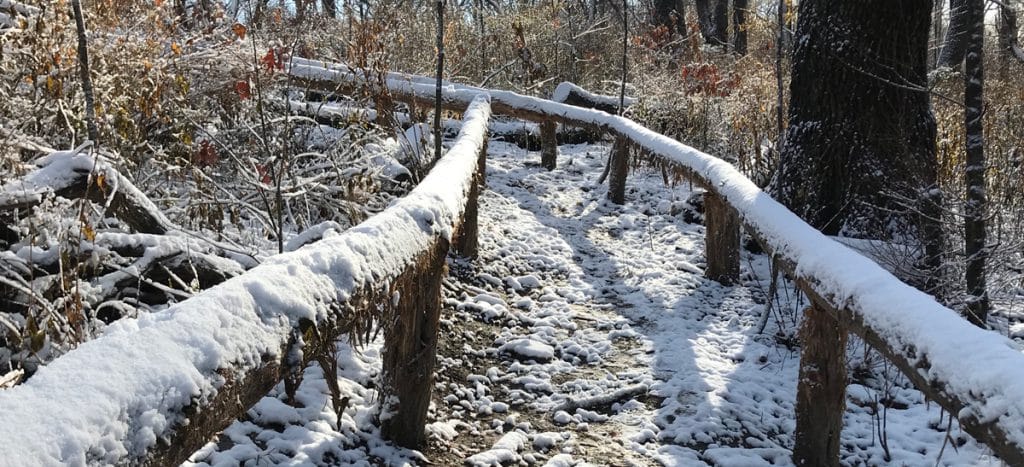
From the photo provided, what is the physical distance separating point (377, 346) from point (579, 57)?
11.1 meters

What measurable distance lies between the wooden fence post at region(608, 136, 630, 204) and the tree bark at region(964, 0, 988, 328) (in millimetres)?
3934

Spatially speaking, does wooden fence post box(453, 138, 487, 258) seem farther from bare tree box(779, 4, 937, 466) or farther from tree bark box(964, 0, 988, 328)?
tree bark box(964, 0, 988, 328)

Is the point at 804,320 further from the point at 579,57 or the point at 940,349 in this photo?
the point at 579,57

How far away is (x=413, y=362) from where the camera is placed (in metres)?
3.23

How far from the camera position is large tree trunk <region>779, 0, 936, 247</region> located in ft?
17.2

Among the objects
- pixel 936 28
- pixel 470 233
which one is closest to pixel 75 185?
pixel 470 233

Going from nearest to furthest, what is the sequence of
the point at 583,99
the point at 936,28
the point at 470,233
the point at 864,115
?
the point at 864,115
the point at 470,233
the point at 583,99
the point at 936,28

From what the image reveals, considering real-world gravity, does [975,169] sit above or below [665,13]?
below

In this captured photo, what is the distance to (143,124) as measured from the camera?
16.6ft

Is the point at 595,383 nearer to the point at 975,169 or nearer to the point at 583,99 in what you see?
the point at 975,169

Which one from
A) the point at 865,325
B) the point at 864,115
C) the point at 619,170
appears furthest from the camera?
the point at 619,170

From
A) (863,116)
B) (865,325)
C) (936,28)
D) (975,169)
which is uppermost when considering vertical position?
(936,28)

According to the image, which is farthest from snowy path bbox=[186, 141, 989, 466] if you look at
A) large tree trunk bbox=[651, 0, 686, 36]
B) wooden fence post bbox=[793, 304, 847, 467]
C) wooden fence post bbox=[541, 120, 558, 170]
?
large tree trunk bbox=[651, 0, 686, 36]

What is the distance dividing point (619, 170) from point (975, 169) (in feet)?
13.8
